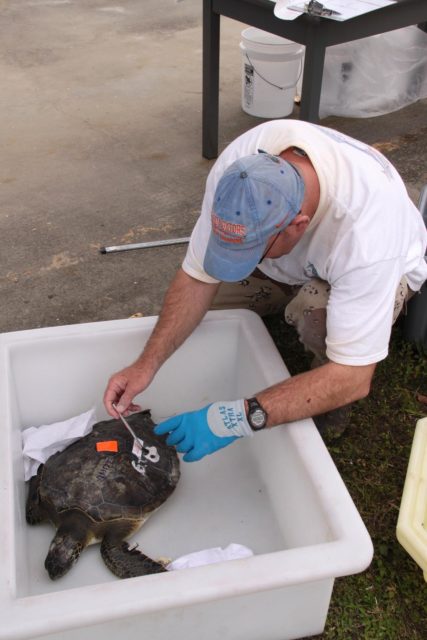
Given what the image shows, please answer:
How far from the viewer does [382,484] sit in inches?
68.7

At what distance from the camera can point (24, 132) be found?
3.59m

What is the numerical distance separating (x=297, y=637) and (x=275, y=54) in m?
2.92

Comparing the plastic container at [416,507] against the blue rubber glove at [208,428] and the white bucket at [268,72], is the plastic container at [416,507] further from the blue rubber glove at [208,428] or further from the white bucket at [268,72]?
the white bucket at [268,72]

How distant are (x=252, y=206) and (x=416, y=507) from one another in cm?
82

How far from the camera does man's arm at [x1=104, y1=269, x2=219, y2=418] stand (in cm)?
154

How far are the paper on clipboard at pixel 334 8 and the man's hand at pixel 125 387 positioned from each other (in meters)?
1.53

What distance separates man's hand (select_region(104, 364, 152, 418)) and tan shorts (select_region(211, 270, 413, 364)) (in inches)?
18.6

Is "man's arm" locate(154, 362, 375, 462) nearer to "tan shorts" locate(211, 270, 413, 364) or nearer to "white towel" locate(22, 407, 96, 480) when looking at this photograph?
"tan shorts" locate(211, 270, 413, 364)

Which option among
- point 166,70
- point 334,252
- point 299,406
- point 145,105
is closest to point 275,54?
point 145,105

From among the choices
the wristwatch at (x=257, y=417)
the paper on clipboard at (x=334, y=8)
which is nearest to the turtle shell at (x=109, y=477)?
the wristwatch at (x=257, y=417)

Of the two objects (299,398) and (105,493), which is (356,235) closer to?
(299,398)

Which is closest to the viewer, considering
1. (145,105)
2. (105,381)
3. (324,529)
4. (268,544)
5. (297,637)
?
(324,529)

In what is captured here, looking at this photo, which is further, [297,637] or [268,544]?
[268,544]

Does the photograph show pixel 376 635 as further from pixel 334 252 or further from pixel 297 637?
pixel 334 252
